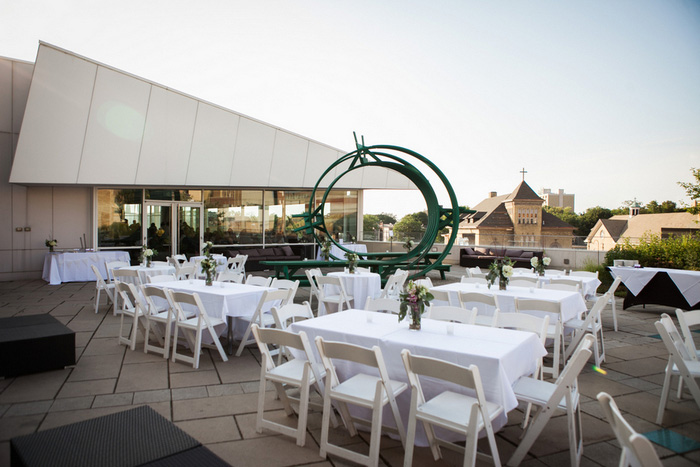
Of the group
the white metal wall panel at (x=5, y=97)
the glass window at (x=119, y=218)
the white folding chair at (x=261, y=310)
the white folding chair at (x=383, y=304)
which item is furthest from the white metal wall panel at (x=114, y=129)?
the white folding chair at (x=383, y=304)

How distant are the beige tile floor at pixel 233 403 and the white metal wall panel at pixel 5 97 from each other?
9.33m

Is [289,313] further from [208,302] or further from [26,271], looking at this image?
[26,271]

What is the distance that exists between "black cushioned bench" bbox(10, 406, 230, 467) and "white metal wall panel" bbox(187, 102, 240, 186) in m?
11.7

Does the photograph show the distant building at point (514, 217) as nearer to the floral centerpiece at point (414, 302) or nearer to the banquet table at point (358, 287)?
the banquet table at point (358, 287)

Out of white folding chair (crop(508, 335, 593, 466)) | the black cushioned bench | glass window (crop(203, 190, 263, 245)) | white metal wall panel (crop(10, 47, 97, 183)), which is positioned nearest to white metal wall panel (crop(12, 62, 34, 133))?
white metal wall panel (crop(10, 47, 97, 183))

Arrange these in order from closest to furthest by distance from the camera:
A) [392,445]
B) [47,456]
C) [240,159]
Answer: [47,456], [392,445], [240,159]

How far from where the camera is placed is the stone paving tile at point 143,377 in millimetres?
4031

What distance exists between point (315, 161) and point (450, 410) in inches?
530

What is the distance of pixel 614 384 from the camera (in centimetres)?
421

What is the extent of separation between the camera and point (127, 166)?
1196cm

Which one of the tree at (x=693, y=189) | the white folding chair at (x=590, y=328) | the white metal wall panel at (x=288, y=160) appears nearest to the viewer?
the white folding chair at (x=590, y=328)

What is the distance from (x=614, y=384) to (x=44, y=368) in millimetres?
5537

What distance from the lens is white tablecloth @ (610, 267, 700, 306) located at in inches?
286

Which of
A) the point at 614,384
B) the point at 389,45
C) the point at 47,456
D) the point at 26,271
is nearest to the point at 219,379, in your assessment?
the point at 47,456
